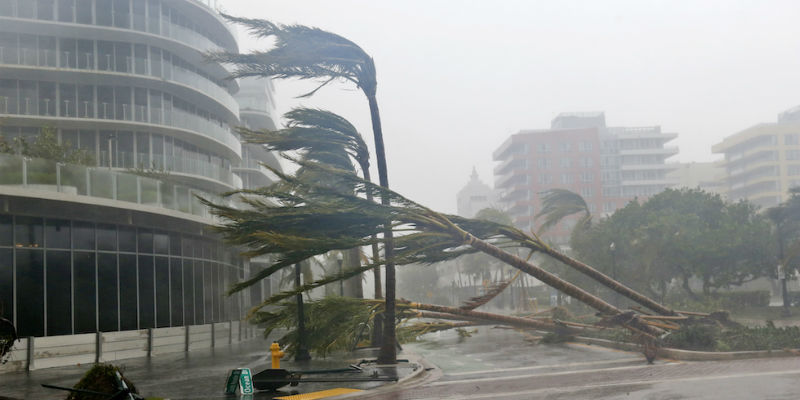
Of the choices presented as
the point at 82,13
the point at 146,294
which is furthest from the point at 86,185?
the point at 82,13

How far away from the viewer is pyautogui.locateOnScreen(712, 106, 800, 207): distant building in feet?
411

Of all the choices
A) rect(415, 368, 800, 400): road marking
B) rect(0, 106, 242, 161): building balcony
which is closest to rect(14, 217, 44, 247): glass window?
rect(415, 368, 800, 400): road marking

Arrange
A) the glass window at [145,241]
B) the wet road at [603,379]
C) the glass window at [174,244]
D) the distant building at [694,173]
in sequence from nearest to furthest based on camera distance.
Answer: the wet road at [603,379]
the glass window at [145,241]
the glass window at [174,244]
the distant building at [694,173]

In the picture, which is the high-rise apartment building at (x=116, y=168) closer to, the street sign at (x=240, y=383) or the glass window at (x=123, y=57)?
the glass window at (x=123, y=57)

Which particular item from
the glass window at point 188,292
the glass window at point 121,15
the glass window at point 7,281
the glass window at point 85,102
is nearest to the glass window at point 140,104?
the glass window at point 85,102

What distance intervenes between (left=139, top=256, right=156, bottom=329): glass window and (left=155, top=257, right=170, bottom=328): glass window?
37 centimetres

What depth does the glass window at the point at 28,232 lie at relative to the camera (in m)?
22.8

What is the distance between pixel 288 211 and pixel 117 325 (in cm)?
1493

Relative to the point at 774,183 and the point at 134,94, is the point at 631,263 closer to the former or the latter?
the point at 134,94

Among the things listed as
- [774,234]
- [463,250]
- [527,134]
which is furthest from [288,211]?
[527,134]

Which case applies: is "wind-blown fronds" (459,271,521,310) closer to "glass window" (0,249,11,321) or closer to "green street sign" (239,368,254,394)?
"green street sign" (239,368,254,394)

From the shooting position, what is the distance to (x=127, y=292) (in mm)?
27297

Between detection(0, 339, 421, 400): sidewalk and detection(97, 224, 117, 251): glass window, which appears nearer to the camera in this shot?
detection(0, 339, 421, 400): sidewalk

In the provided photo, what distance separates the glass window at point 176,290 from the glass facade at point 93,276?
0.14 feet
